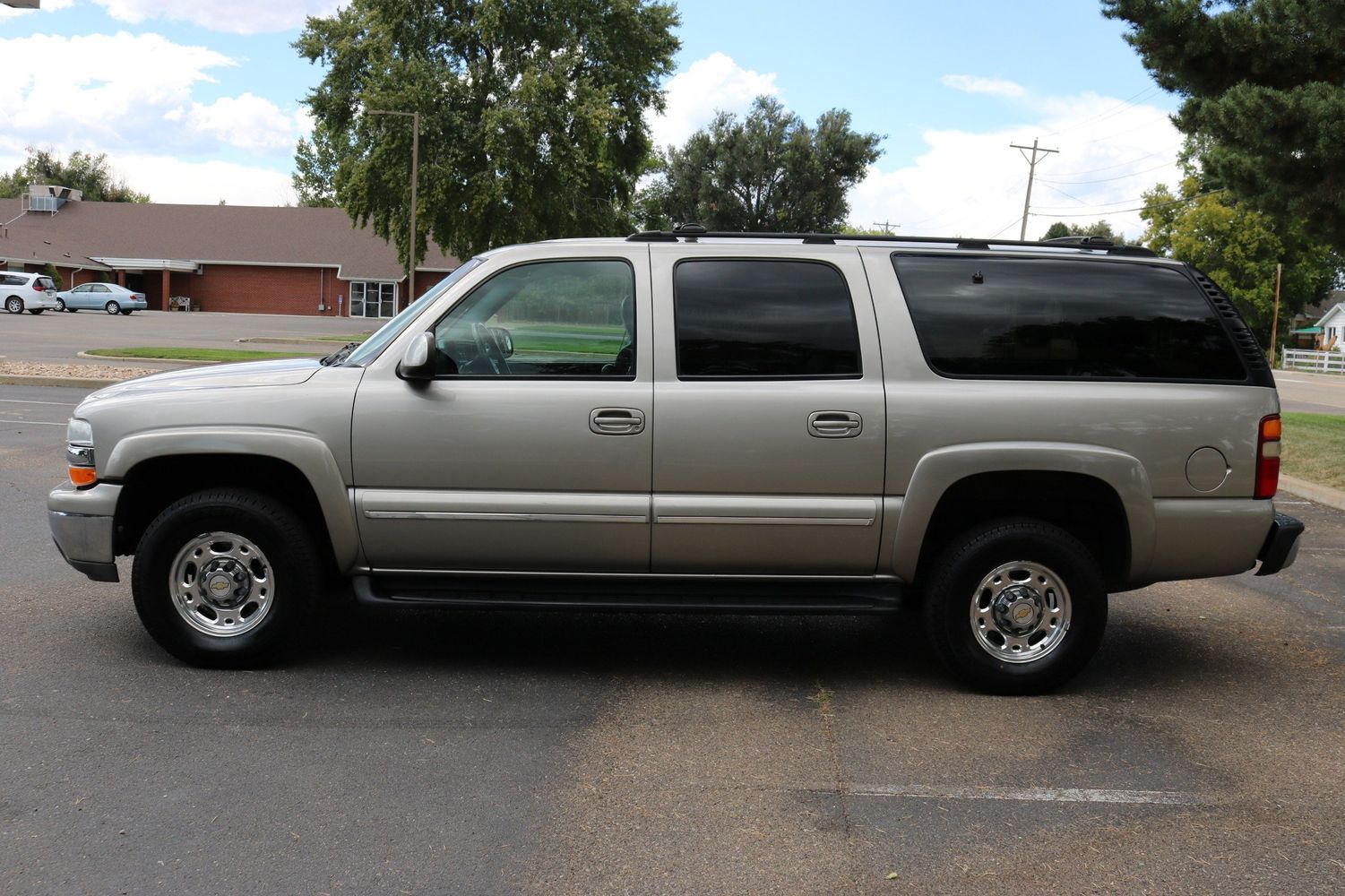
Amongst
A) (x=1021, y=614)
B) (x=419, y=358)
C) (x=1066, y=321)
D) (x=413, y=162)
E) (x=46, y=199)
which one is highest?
(x=46, y=199)

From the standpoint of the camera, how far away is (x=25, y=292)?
167 feet

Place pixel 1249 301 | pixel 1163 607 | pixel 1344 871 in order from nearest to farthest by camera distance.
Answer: pixel 1344 871 → pixel 1163 607 → pixel 1249 301

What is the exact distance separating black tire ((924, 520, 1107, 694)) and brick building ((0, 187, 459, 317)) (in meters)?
64.1

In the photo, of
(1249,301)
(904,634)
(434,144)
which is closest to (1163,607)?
(904,634)

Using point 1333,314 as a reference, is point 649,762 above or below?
below

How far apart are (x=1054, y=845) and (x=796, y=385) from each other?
223 centimetres

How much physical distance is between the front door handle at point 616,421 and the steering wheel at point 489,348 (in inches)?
18.8

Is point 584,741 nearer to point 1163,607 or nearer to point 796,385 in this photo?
point 796,385

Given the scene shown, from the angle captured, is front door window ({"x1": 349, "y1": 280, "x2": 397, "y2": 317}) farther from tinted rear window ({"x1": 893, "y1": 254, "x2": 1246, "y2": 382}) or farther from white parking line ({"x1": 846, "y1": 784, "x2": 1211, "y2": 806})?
white parking line ({"x1": 846, "y1": 784, "x2": 1211, "y2": 806})

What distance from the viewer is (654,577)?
18.2 ft

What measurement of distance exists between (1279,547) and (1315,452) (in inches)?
390

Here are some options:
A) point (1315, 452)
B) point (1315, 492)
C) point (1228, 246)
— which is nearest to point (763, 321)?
point (1315, 492)

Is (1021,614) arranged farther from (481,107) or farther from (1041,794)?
(481,107)

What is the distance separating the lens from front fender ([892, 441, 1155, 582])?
5.38 m
